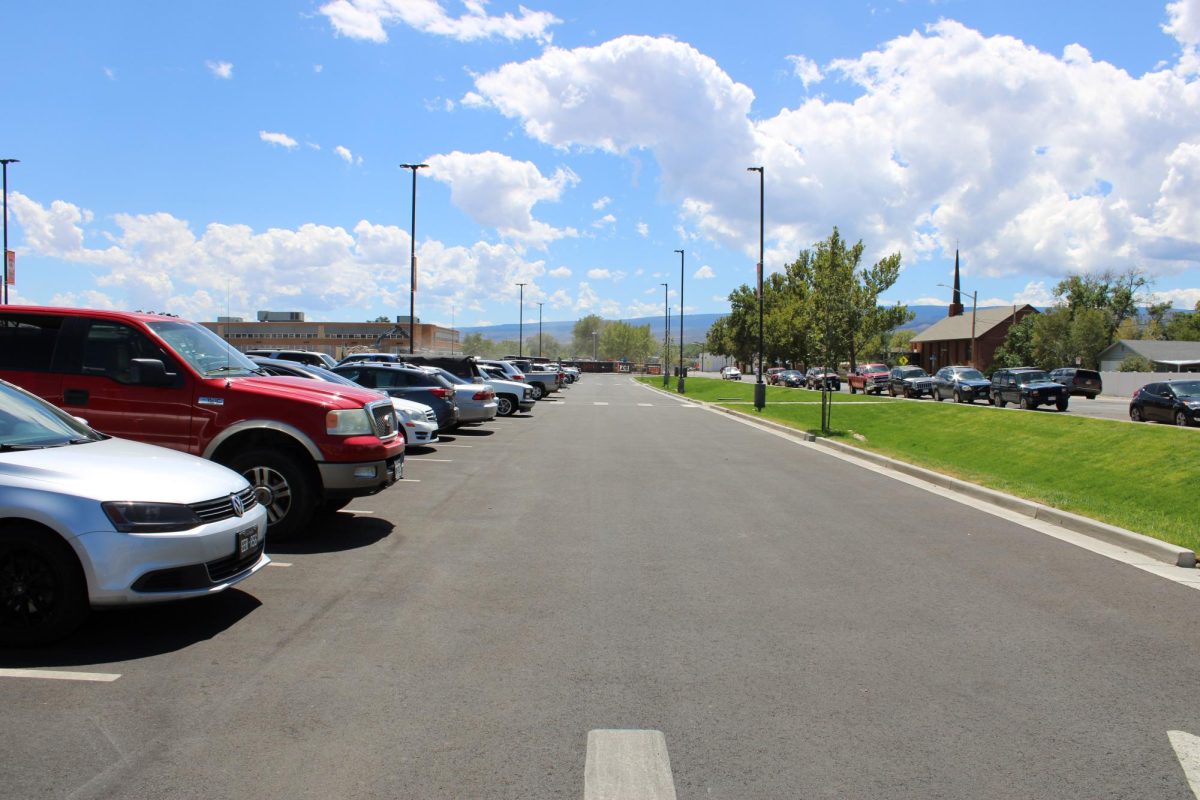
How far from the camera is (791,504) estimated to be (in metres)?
11.0

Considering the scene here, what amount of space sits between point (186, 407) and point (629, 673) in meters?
5.34

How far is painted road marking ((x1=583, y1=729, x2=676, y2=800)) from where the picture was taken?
3.54 meters

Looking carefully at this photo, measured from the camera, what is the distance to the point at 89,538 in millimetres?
4906

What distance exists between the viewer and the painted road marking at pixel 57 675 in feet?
15.4

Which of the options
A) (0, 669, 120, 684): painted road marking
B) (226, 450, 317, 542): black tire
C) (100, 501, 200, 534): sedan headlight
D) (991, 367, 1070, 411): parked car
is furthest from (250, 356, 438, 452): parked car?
(991, 367, 1070, 411): parked car

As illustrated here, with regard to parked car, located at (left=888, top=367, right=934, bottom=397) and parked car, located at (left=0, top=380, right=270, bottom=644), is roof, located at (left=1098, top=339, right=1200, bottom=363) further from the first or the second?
parked car, located at (left=0, top=380, right=270, bottom=644)

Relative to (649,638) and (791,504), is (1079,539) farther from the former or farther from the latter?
(649,638)

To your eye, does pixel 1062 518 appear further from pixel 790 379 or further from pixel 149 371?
pixel 790 379

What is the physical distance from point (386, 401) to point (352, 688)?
4978 millimetres

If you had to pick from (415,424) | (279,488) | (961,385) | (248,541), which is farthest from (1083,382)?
(248,541)

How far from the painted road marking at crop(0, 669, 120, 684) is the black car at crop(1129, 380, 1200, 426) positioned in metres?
25.0

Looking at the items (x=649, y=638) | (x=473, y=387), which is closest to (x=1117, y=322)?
(x=473, y=387)

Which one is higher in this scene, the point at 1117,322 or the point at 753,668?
the point at 1117,322

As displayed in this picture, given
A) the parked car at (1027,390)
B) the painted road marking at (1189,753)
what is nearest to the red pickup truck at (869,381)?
the parked car at (1027,390)
